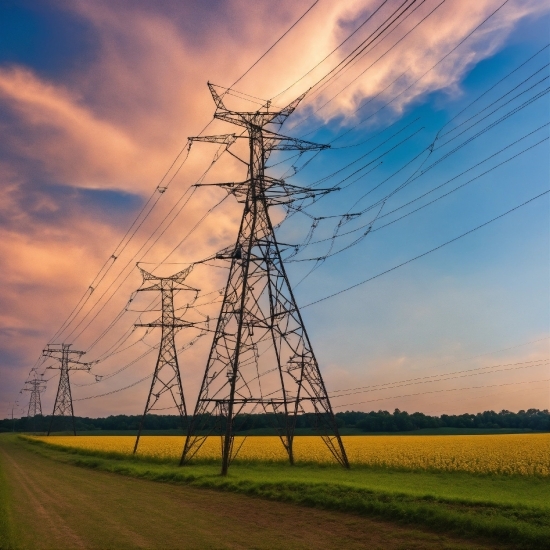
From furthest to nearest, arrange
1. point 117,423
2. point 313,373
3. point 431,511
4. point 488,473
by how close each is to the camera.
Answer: point 117,423, point 313,373, point 488,473, point 431,511

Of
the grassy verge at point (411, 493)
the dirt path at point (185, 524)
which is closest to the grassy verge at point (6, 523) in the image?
the dirt path at point (185, 524)

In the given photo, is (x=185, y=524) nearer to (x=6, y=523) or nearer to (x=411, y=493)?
(x=6, y=523)

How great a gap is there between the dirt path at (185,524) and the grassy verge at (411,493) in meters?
0.76

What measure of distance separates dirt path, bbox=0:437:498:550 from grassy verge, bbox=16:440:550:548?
76 centimetres

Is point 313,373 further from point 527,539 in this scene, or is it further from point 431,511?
point 527,539

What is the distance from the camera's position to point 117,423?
579 ft

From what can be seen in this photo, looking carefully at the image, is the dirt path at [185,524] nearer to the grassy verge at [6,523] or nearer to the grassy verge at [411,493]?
the grassy verge at [6,523]

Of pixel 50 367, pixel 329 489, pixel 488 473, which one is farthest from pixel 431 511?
pixel 50 367

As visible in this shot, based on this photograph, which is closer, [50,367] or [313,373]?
[313,373]

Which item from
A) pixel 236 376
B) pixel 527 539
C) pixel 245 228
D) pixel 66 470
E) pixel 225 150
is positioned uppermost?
pixel 225 150

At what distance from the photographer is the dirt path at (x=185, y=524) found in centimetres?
1455

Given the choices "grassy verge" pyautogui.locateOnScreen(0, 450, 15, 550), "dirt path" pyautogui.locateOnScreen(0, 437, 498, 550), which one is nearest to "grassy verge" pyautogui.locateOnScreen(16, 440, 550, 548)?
"dirt path" pyautogui.locateOnScreen(0, 437, 498, 550)

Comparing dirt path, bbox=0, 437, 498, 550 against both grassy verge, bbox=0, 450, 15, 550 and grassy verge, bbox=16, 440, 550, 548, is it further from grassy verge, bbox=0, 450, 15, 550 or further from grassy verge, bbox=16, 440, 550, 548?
grassy verge, bbox=16, 440, 550, 548

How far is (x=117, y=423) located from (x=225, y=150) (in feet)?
524
